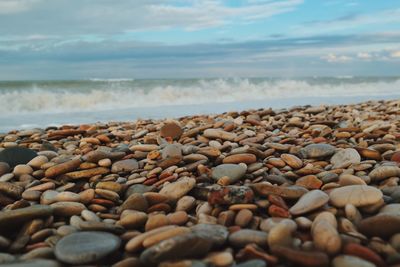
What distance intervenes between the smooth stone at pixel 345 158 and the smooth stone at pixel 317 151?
2.7 inches

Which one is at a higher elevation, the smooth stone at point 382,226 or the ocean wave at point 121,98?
the ocean wave at point 121,98

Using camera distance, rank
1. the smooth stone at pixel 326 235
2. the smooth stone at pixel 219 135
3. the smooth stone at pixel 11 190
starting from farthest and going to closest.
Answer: the smooth stone at pixel 219 135, the smooth stone at pixel 11 190, the smooth stone at pixel 326 235

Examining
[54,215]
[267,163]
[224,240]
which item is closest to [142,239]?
[224,240]

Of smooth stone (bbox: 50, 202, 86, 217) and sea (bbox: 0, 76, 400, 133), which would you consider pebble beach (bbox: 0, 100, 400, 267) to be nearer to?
smooth stone (bbox: 50, 202, 86, 217)

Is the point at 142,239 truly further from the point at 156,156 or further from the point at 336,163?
the point at 336,163

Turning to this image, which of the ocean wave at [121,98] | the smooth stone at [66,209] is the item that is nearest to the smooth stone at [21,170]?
the smooth stone at [66,209]

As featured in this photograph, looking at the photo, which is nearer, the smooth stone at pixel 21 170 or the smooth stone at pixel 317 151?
the smooth stone at pixel 21 170

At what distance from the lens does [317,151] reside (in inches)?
133

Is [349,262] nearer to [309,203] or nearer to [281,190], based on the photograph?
[309,203]

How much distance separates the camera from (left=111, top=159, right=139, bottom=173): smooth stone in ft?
10.4

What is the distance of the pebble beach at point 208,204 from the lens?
6.06ft

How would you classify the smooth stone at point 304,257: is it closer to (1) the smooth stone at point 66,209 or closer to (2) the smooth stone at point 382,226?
(2) the smooth stone at point 382,226

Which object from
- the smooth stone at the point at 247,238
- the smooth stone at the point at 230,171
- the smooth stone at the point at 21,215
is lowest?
the smooth stone at the point at 247,238

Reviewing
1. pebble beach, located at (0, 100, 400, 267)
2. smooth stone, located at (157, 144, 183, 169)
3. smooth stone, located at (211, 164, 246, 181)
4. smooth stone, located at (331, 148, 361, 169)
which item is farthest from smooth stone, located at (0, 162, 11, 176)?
smooth stone, located at (331, 148, 361, 169)
